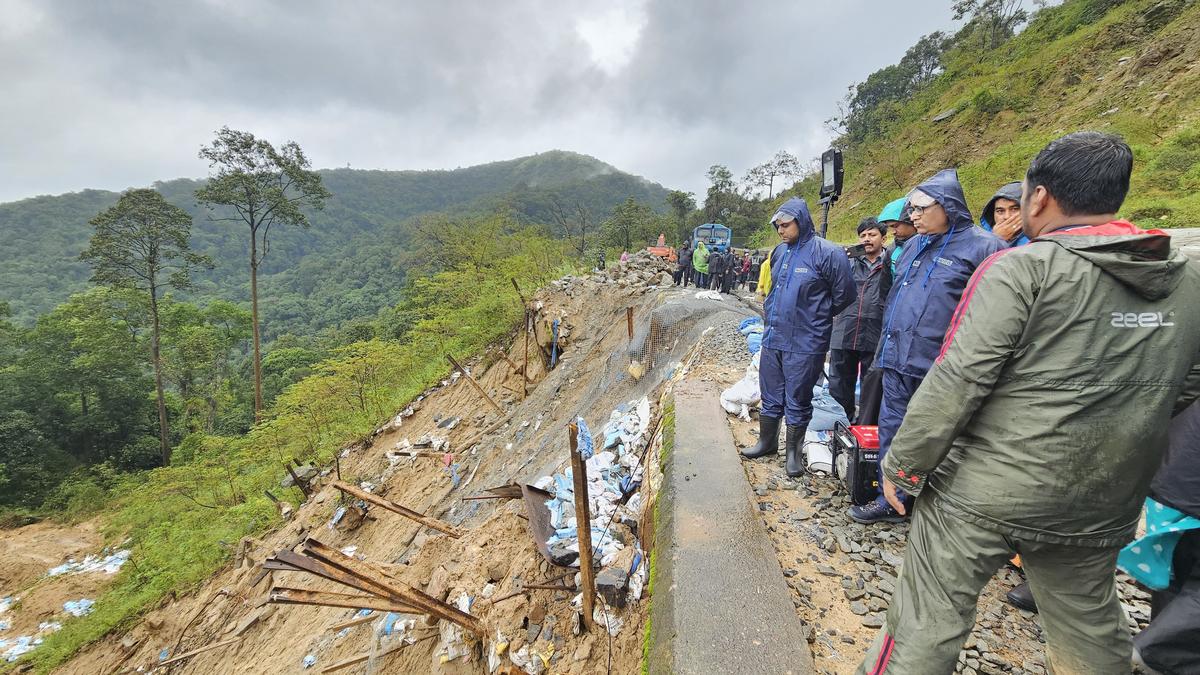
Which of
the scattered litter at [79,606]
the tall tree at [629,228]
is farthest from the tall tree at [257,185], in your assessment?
the tall tree at [629,228]

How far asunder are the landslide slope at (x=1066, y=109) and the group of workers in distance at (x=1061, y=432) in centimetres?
847

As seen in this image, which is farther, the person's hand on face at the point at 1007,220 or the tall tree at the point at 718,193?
the tall tree at the point at 718,193

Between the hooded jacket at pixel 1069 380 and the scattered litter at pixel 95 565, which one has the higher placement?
the hooded jacket at pixel 1069 380

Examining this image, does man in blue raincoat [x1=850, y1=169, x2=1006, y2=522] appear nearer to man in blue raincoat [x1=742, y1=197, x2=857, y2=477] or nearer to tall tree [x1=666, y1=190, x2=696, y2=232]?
man in blue raincoat [x1=742, y1=197, x2=857, y2=477]

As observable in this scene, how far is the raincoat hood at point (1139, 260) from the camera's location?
3.32ft

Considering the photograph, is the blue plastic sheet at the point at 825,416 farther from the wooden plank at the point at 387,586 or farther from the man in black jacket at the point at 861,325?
the wooden plank at the point at 387,586

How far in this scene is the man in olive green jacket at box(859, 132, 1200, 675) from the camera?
1.07 metres

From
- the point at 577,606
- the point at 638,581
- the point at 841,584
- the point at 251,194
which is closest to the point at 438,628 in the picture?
the point at 577,606

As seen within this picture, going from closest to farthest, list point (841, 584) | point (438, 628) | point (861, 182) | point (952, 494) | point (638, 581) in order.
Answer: point (952, 494) → point (841, 584) → point (638, 581) → point (438, 628) → point (861, 182)

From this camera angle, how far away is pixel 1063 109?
13.7 m

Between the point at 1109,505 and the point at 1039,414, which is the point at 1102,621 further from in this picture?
the point at 1039,414

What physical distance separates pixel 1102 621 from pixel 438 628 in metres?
3.68

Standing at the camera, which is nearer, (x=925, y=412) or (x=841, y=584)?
(x=925, y=412)

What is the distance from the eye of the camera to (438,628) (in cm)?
338
